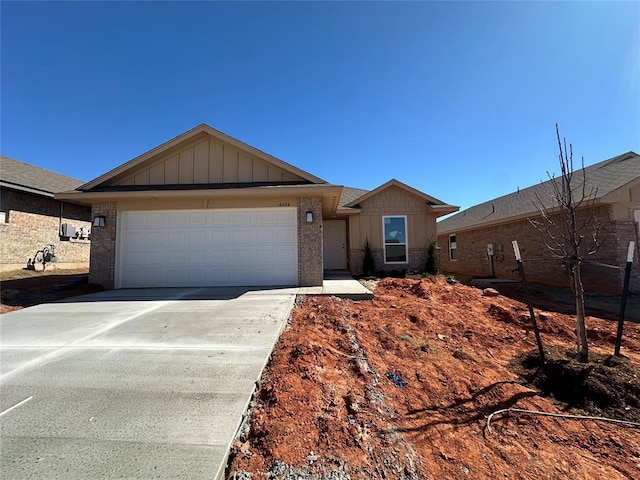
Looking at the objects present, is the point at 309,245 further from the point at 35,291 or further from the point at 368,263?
the point at 35,291

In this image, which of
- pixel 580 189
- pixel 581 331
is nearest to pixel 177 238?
pixel 581 331

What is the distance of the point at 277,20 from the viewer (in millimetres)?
7492

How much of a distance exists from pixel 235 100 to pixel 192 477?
10.4 metres

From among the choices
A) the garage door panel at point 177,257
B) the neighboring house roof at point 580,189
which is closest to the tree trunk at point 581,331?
the neighboring house roof at point 580,189

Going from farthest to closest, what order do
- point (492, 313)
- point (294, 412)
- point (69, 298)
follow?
1. point (69, 298)
2. point (492, 313)
3. point (294, 412)

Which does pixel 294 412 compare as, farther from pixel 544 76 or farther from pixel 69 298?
pixel 544 76

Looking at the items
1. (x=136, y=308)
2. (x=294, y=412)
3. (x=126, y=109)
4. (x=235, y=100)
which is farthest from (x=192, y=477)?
(x=126, y=109)

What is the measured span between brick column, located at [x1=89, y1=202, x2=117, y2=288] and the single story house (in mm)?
29

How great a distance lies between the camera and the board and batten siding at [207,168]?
893 cm

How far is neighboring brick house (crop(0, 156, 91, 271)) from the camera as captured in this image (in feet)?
37.8

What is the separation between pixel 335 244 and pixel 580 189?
977 cm

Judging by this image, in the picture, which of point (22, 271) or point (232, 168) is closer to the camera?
point (232, 168)

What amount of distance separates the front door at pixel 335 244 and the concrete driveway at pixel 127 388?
914 centimetres

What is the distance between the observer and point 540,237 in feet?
36.1
